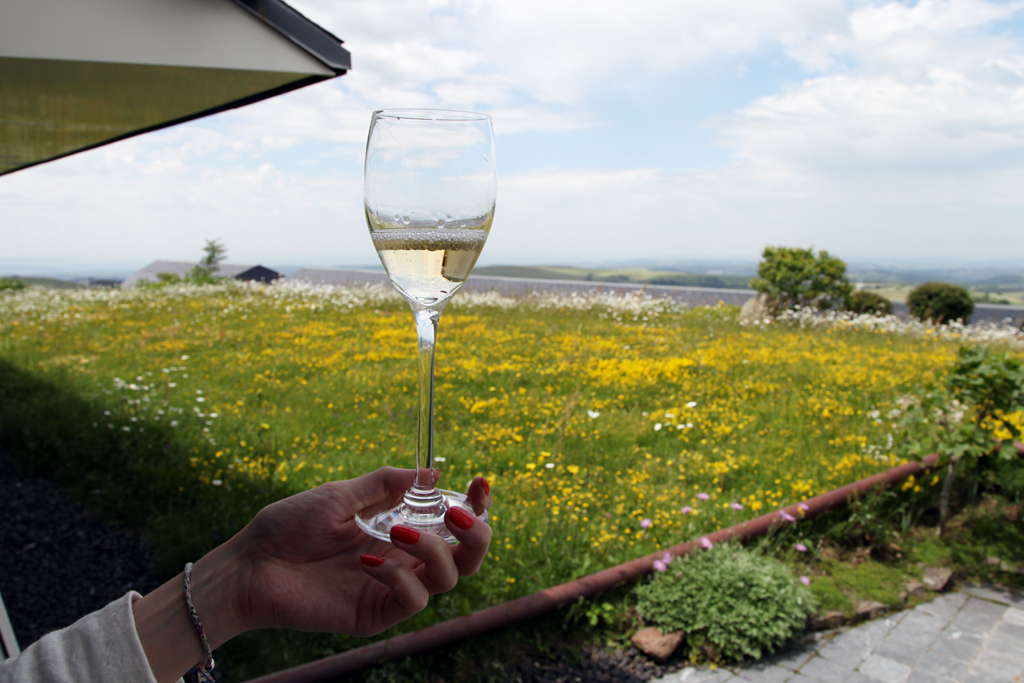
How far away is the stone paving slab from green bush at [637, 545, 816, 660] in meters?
0.12

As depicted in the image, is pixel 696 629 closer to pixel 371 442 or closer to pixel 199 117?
pixel 371 442

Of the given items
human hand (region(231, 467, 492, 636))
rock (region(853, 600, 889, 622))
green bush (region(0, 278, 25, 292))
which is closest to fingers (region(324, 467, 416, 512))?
human hand (region(231, 467, 492, 636))

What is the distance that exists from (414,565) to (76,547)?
3.90 meters

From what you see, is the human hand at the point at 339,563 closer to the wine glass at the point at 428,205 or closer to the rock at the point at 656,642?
the wine glass at the point at 428,205

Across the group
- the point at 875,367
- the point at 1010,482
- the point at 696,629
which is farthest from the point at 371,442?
the point at 875,367

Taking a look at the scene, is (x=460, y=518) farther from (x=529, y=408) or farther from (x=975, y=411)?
(x=975, y=411)

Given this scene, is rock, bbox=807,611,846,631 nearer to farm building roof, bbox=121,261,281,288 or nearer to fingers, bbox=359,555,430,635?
fingers, bbox=359,555,430,635

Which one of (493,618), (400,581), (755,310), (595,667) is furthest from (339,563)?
(755,310)

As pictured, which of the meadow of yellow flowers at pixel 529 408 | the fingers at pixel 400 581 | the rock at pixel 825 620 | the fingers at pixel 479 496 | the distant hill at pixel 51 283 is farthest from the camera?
the distant hill at pixel 51 283

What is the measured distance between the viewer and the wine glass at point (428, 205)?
102 cm

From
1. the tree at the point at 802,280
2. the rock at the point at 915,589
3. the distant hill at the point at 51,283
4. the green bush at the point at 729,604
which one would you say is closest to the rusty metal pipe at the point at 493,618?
the green bush at the point at 729,604

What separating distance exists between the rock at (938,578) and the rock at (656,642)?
1.84m

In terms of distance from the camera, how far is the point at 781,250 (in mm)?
13219

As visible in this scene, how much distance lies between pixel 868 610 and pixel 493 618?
220cm
